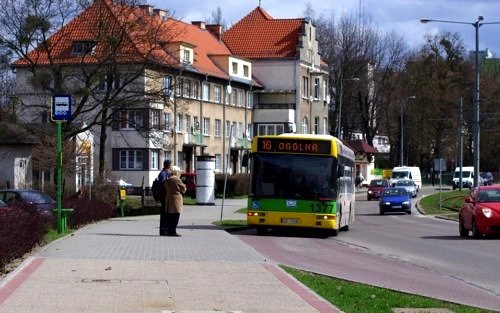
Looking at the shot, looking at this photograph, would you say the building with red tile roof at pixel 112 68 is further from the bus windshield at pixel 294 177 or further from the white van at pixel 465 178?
the white van at pixel 465 178

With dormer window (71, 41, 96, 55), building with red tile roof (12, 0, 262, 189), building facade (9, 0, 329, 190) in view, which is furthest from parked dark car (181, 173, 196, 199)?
dormer window (71, 41, 96, 55)

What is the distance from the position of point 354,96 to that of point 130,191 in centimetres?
4254

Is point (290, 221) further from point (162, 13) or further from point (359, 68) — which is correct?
point (359, 68)

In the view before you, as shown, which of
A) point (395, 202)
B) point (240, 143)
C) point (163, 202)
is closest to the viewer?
point (163, 202)

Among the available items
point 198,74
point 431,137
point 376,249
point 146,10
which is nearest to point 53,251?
point 376,249

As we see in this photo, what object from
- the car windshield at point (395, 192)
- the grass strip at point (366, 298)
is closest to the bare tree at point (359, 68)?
the car windshield at point (395, 192)

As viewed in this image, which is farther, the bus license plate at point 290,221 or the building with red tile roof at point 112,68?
the building with red tile roof at point 112,68

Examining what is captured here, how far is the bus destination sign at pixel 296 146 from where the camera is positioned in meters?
27.7

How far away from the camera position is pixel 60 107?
2206cm

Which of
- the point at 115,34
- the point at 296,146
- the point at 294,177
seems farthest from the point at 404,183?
the point at 294,177

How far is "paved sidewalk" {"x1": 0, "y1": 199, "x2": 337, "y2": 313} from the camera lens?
11047 millimetres

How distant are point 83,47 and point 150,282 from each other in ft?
105

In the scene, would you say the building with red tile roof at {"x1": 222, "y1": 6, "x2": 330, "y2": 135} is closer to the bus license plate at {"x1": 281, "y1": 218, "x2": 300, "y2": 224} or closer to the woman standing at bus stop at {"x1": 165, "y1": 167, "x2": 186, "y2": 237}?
the bus license plate at {"x1": 281, "y1": 218, "x2": 300, "y2": 224}

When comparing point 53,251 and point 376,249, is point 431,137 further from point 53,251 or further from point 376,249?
point 53,251
